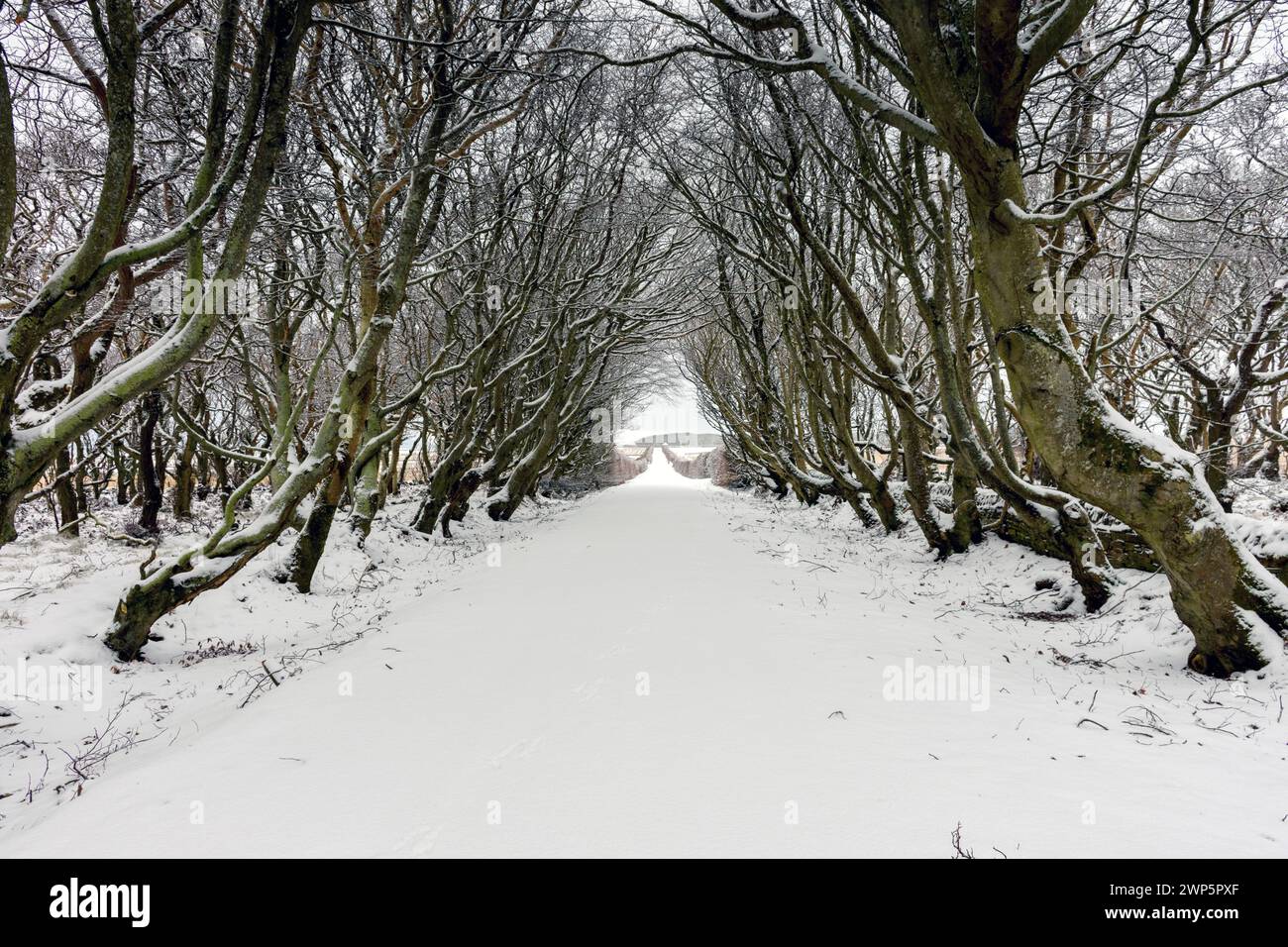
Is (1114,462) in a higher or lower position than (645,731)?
higher

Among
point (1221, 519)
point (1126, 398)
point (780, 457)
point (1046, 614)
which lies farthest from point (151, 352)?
point (780, 457)

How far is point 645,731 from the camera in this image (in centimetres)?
285

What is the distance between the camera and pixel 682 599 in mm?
5758

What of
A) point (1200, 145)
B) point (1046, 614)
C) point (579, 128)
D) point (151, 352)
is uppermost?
point (579, 128)

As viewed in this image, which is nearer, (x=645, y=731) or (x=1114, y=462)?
(x=645, y=731)

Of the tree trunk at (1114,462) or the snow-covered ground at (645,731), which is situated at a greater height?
the tree trunk at (1114,462)

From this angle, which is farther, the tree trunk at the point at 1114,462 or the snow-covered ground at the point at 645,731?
the tree trunk at the point at 1114,462

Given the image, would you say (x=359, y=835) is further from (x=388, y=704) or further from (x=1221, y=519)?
(x=1221, y=519)

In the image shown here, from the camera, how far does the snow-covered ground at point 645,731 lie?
81.5 inches

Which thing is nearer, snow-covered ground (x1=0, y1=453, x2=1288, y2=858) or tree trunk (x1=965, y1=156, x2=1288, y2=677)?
snow-covered ground (x1=0, y1=453, x2=1288, y2=858)

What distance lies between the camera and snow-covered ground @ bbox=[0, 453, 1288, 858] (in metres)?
2.07

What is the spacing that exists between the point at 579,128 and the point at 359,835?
11.9 meters

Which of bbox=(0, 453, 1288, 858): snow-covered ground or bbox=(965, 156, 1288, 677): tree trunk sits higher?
bbox=(965, 156, 1288, 677): tree trunk
